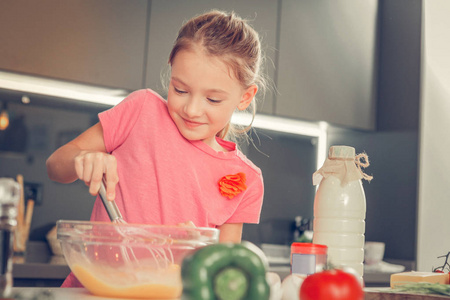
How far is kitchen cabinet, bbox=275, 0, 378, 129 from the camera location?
315cm

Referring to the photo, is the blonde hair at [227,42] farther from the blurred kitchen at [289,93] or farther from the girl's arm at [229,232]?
the blurred kitchen at [289,93]

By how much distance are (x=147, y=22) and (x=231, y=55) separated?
1.53 meters

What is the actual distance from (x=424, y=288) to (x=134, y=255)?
0.56 meters

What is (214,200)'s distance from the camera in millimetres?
1314

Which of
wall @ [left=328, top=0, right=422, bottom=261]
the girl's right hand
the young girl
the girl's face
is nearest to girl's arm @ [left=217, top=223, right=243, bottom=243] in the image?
the young girl

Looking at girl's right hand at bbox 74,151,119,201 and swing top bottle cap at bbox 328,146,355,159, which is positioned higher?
swing top bottle cap at bbox 328,146,355,159

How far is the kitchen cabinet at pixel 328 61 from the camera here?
315cm

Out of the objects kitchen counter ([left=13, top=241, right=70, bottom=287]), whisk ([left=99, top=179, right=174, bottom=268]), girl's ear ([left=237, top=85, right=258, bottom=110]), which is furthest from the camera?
kitchen counter ([left=13, top=241, right=70, bottom=287])

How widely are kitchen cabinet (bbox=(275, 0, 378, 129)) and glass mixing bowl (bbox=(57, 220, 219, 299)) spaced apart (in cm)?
228

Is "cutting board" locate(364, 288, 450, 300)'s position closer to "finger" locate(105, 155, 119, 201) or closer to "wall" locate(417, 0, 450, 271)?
"finger" locate(105, 155, 119, 201)

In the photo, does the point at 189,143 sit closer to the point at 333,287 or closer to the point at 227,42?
the point at 227,42

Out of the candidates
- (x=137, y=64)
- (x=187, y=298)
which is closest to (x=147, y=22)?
(x=137, y=64)

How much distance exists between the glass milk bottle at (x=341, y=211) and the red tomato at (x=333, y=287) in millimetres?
408

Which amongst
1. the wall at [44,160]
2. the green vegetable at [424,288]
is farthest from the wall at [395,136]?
the green vegetable at [424,288]
